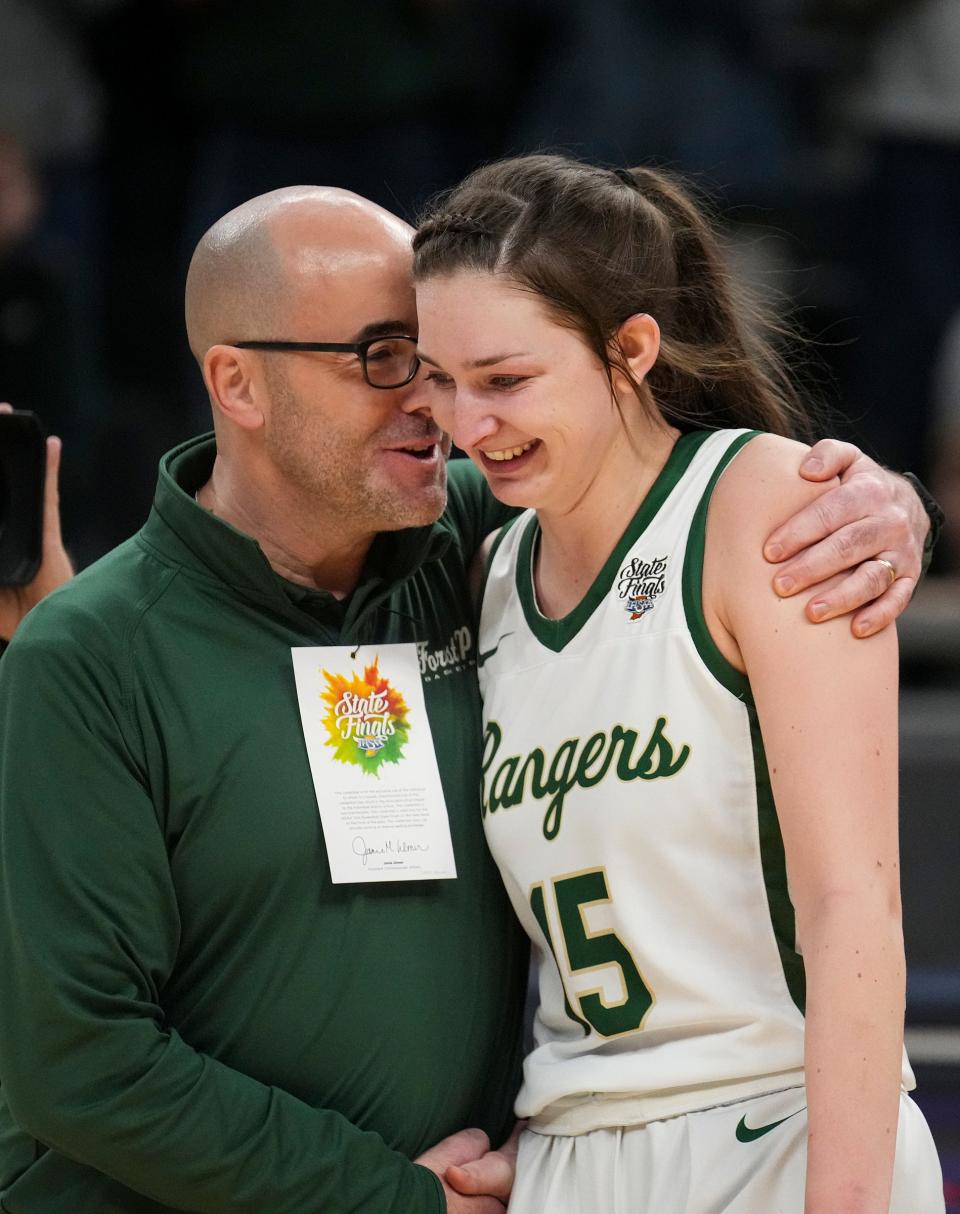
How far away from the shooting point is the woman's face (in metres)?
2.17

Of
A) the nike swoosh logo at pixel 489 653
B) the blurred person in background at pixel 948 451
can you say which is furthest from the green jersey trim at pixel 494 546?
the blurred person in background at pixel 948 451

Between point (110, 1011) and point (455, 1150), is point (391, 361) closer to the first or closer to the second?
point (110, 1011)

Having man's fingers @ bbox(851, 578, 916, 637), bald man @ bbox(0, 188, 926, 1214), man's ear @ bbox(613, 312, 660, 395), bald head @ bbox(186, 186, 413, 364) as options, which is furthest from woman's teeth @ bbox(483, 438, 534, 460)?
man's fingers @ bbox(851, 578, 916, 637)

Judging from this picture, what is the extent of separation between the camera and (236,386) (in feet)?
8.29

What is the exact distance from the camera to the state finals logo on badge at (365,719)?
237 centimetres

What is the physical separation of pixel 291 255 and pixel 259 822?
29.7 inches

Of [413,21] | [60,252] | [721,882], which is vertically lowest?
[721,882]

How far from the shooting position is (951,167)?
5730 millimetres

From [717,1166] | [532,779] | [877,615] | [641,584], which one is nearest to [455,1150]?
[717,1166]

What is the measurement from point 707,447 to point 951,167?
12.6 feet

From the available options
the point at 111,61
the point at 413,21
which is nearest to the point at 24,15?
the point at 111,61

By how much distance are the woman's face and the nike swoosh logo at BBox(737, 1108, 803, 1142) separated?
76cm

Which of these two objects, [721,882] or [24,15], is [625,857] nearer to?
[721,882]

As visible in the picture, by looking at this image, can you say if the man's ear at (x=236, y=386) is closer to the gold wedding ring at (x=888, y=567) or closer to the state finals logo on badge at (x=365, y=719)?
the state finals logo on badge at (x=365, y=719)
